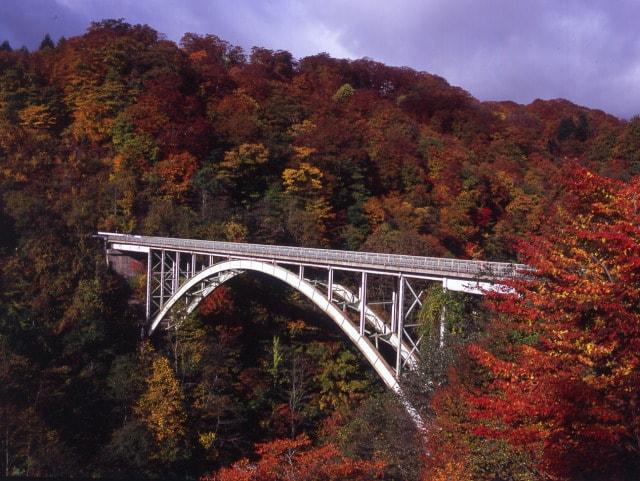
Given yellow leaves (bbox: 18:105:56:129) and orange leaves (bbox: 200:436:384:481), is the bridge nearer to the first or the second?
orange leaves (bbox: 200:436:384:481)

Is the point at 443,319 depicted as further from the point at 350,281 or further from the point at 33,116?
the point at 33,116

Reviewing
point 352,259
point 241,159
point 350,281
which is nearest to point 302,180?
point 241,159

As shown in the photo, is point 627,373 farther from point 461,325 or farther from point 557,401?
point 461,325

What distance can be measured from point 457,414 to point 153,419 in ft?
37.3

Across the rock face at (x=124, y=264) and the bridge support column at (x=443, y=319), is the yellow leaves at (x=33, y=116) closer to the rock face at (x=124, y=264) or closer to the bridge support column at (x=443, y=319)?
the rock face at (x=124, y=264)

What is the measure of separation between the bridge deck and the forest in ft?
2.34

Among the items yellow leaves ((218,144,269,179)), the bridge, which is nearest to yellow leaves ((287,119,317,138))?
yellow leaves ((218,144,269,179))

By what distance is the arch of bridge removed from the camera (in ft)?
41.1

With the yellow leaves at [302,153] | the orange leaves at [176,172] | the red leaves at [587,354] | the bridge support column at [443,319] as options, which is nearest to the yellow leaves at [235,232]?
the orange leaves at [176,172]

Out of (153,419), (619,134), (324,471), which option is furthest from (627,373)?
(619,134)

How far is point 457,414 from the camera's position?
27.7ft

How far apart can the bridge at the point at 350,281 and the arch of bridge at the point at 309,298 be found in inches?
0.8

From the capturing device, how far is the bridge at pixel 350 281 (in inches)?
462

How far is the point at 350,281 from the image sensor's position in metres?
23.2
